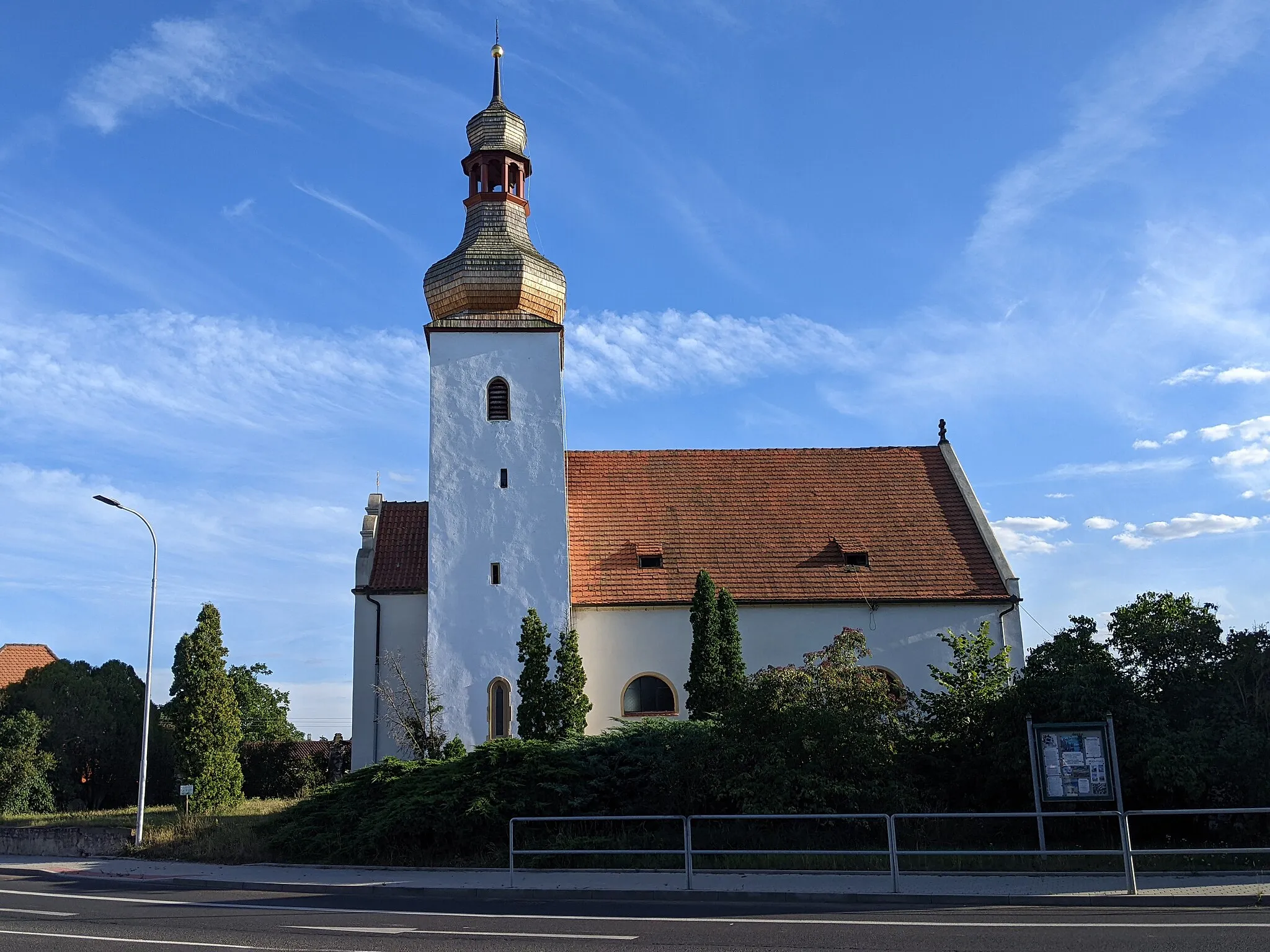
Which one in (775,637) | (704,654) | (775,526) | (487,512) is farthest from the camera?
(775,526)

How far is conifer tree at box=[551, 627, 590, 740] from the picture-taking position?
24234 millimetres

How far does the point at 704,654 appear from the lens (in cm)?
2473

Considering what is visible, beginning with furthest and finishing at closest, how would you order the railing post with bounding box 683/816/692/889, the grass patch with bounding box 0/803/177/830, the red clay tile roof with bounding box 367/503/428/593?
the red clay tile roof with bounding box 367/503/428/593 < the grass patch with bounding box 0/803/177/830 < the railing post with bounding box 683/816/692/889

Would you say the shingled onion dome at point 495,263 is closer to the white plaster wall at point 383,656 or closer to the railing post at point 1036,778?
the white plaster wall at point 383,656

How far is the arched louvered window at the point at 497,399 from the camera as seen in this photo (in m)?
27.0

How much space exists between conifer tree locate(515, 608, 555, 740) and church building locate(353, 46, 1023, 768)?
65 centimetres

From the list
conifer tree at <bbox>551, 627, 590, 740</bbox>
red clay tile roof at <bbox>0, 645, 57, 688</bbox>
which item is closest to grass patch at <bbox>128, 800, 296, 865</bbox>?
conifer tree at <bbox>551, 627, 590, 740</bbox>

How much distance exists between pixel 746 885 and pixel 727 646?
1113 centimetres

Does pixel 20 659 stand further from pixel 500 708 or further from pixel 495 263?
pixel 495 263

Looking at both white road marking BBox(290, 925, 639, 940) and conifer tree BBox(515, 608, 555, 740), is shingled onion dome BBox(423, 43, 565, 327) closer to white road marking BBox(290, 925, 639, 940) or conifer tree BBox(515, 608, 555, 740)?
conifer tree BBox(515, 608, 555, 740)

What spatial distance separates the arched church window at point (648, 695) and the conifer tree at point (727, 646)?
89.8 inches

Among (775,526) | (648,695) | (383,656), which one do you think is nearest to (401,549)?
(383,656)

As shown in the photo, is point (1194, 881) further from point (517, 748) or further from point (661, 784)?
point (517, 748)

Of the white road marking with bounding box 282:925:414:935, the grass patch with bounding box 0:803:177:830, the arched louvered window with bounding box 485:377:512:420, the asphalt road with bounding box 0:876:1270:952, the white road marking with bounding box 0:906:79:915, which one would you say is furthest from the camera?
the arched louvered window with bounding box 485:377:512:420
